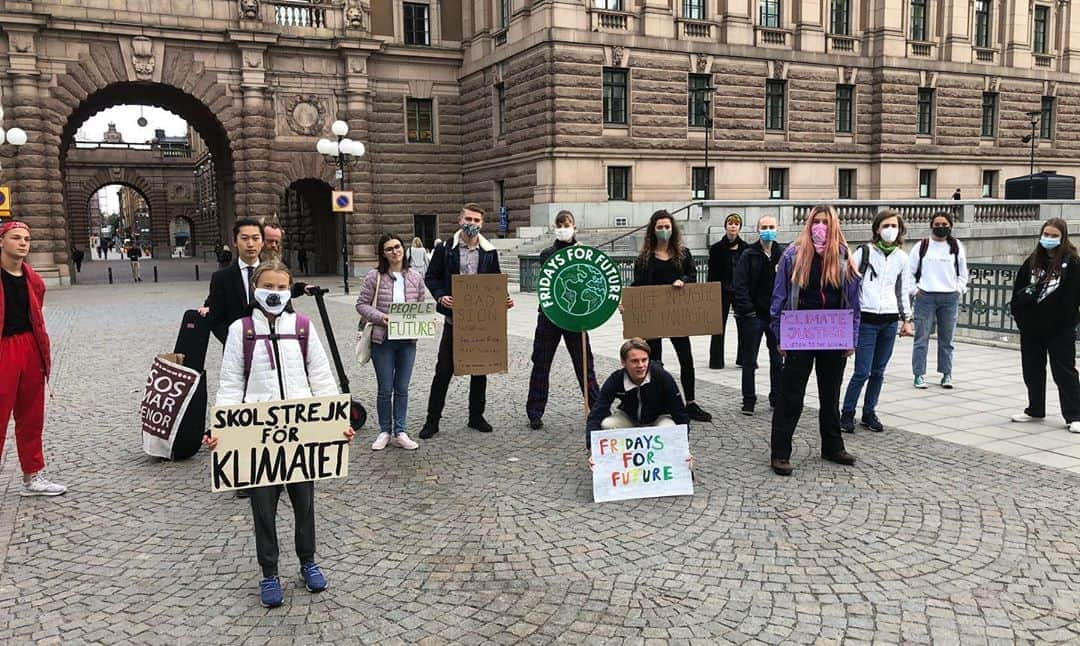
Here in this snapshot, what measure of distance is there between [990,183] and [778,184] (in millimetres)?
13096

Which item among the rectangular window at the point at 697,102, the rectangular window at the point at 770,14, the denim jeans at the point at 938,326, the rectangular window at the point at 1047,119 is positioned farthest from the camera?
the rectangular window at the point at 1047,119

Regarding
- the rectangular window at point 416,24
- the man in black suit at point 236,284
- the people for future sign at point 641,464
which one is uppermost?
the rectangular window at point 416,24

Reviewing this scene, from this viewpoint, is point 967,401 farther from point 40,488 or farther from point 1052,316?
point 40,488

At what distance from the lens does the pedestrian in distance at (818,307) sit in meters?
6.52

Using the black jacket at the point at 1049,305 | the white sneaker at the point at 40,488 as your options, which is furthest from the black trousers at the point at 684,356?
the white sneaker at the point at 40,488

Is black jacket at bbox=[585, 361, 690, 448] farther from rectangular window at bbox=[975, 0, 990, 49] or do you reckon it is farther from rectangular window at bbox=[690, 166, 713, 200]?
rectangular window at bbox=[975, 0, 990, 49]

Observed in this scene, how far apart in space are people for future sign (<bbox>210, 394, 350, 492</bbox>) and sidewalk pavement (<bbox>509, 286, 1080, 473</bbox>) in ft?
17.6

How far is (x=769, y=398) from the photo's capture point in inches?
353

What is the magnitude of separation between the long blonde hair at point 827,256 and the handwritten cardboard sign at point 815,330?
278 millimetres

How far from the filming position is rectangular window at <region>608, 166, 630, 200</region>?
1307 inches

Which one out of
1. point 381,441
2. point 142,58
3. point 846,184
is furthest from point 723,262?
point 846,184

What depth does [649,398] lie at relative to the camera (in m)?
6.21

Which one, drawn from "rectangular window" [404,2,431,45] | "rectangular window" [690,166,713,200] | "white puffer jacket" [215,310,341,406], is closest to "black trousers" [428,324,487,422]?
"white puffer jacket" [215,310,341,406]

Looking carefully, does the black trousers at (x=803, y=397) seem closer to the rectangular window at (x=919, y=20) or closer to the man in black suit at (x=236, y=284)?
the man in black suit at (x=236, y=284)
